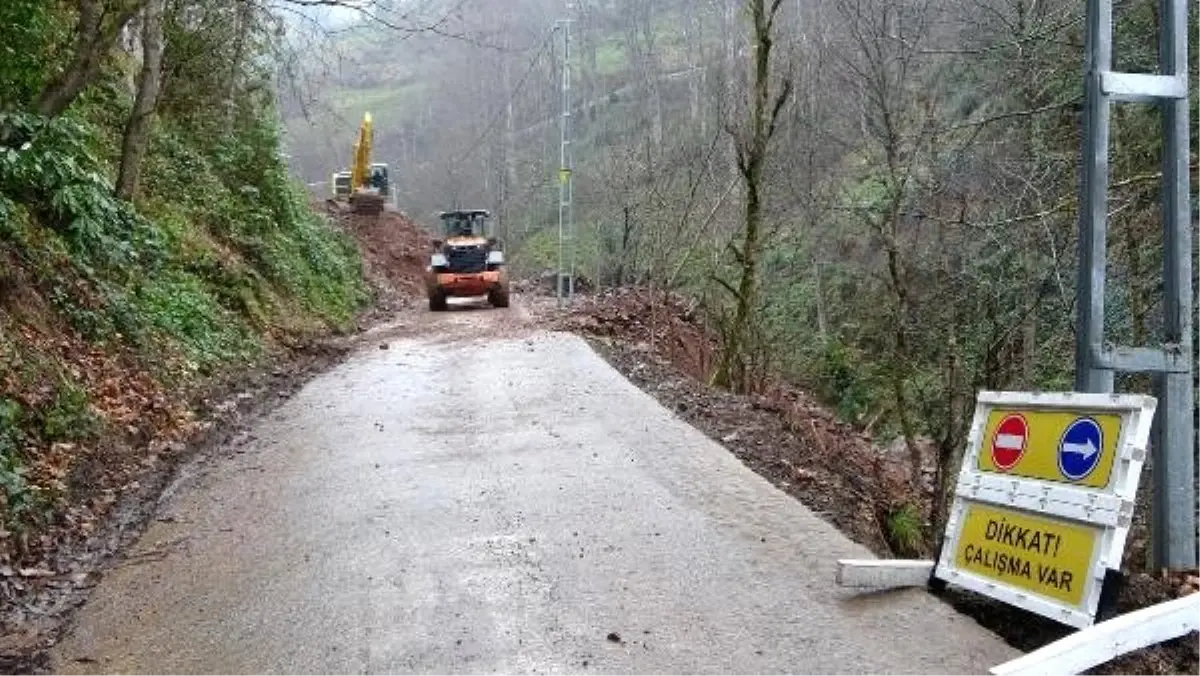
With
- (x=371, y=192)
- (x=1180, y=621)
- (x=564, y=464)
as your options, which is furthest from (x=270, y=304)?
(x=371, y=192)

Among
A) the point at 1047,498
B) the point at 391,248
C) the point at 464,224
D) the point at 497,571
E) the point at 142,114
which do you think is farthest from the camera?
the point at 391,248

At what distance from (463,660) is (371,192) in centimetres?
3891

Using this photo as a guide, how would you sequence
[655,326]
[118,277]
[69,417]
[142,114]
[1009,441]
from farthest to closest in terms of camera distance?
1. [655,326]
2. [142,114]
3. [118,277]
4. [69,417]
5. [1009,441]

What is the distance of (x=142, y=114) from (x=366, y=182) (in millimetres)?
29865

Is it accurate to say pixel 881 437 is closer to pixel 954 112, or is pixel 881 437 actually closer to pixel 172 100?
pixel 954 112

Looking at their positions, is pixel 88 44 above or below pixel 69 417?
above

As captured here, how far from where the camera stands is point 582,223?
4919 centimetres

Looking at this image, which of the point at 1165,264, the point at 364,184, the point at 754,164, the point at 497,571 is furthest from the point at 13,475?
the point at 364,184

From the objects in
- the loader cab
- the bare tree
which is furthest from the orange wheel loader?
the bare tree

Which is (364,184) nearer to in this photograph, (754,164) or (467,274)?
(467,274)

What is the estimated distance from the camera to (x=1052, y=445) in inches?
197

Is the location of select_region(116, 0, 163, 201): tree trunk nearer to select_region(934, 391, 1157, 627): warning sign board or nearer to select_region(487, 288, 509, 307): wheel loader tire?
select_region(487, 288, 509, 307): wheel loader tire

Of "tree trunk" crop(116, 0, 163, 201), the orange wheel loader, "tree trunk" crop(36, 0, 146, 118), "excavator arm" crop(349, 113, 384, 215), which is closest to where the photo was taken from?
"tree trunk" crop(36, 0, 146, 118)

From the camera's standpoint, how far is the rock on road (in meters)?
5.05
